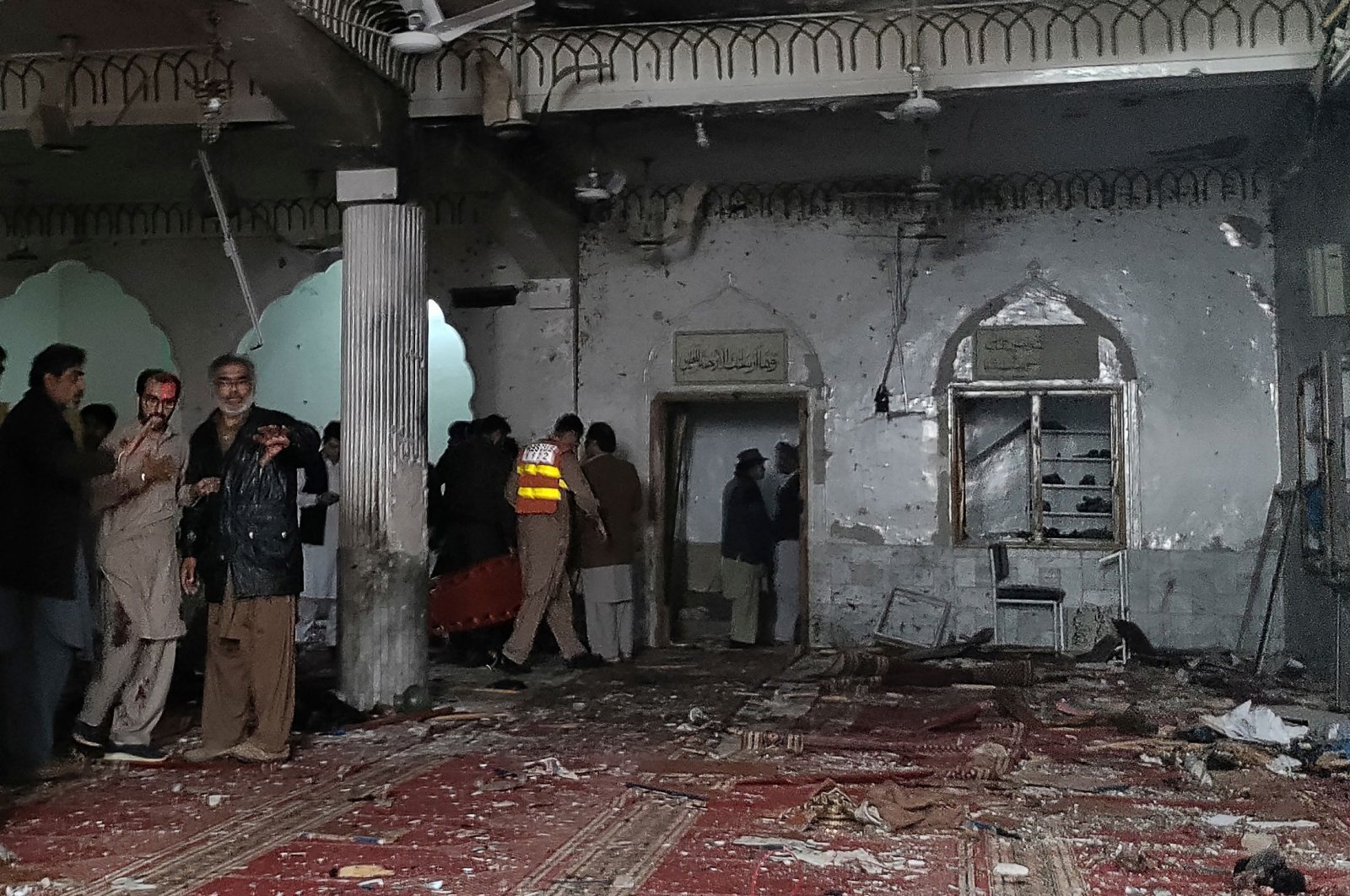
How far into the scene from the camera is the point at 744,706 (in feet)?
→ 20.4

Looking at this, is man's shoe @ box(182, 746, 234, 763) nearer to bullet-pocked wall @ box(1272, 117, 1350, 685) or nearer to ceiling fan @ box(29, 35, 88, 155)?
ceiling fan @ box(29, 35, 88, 155)

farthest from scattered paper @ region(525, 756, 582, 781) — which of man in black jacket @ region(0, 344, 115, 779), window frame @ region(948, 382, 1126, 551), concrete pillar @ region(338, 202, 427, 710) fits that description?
window frame @ region(948, 382, 1126, 551)

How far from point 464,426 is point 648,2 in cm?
348

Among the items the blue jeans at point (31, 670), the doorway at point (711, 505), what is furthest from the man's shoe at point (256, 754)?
the doorway at point (711, 505)

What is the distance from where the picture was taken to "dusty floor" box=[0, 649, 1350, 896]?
339 centimetres

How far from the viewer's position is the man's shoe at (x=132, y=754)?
16.0ft

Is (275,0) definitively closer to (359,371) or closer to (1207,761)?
(359,371)

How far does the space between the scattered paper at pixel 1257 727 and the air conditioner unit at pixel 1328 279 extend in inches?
83.6

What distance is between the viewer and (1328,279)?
6.34 metres

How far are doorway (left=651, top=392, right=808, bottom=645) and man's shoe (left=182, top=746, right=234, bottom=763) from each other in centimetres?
423

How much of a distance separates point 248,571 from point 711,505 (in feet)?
23.9

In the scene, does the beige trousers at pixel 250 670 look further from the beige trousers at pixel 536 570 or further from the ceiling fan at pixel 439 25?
the beige trousers at pixel 536 570

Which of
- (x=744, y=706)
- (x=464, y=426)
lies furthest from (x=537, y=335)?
(x=744, y=706)

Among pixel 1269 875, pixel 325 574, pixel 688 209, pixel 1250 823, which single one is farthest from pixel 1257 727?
pixel 325 574
